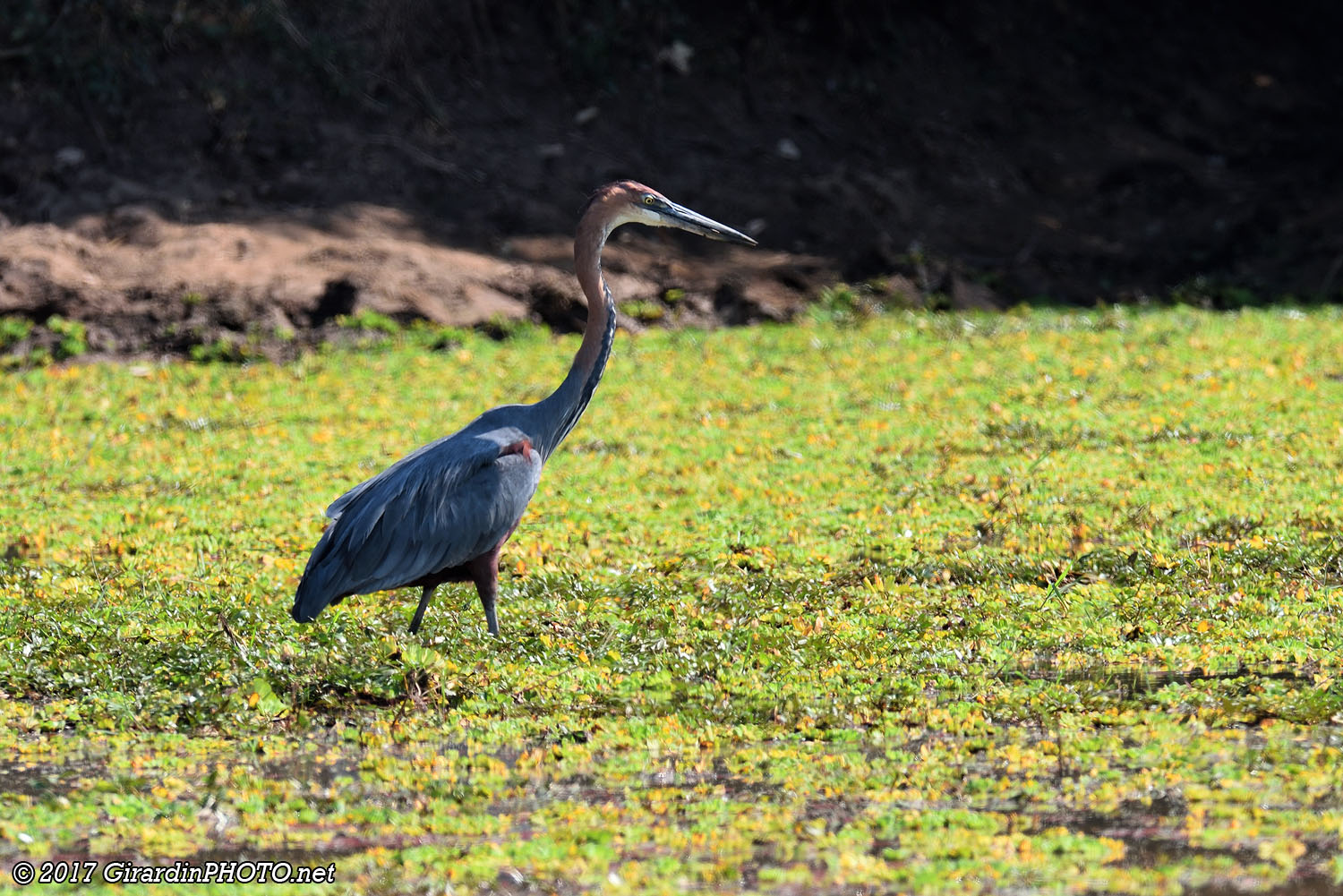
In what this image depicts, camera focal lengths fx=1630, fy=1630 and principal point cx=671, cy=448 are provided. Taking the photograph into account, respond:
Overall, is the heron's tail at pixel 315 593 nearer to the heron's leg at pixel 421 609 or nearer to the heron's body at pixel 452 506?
the heron's body at pixel 452 506

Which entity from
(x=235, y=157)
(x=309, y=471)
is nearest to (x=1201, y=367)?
(x=309, y=471)

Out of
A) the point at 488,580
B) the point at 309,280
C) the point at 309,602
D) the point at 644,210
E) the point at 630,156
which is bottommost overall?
the point at 309,602

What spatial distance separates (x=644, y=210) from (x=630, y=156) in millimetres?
10898

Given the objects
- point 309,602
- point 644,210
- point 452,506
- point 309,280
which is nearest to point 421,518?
point 452,506

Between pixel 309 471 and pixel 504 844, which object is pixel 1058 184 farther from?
pixel 504 844

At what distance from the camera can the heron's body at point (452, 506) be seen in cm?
598

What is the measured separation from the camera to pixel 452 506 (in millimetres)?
6082

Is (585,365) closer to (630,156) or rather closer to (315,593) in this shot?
(315,593)

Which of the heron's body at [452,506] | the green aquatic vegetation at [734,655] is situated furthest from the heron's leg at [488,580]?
the green aquatic vegetation at [734,655]

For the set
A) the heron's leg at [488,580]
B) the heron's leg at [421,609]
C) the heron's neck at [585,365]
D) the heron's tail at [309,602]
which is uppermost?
the heron's neck at [585,365]

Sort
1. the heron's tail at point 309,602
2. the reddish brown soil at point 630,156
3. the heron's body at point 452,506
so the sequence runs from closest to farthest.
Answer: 1. the heron's tail at point 309,602
2. the heron's body at point 452,506
3. the reddish brown soil at point 630,156

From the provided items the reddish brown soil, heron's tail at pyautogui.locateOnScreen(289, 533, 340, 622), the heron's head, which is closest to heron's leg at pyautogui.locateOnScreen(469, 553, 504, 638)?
heron's tail at pyautogui.locateOnScreen(289, 533, 340, 622)

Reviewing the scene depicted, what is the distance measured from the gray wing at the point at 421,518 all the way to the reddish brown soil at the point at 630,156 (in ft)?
26.2

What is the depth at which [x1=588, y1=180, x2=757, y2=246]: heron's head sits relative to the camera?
6898mm
